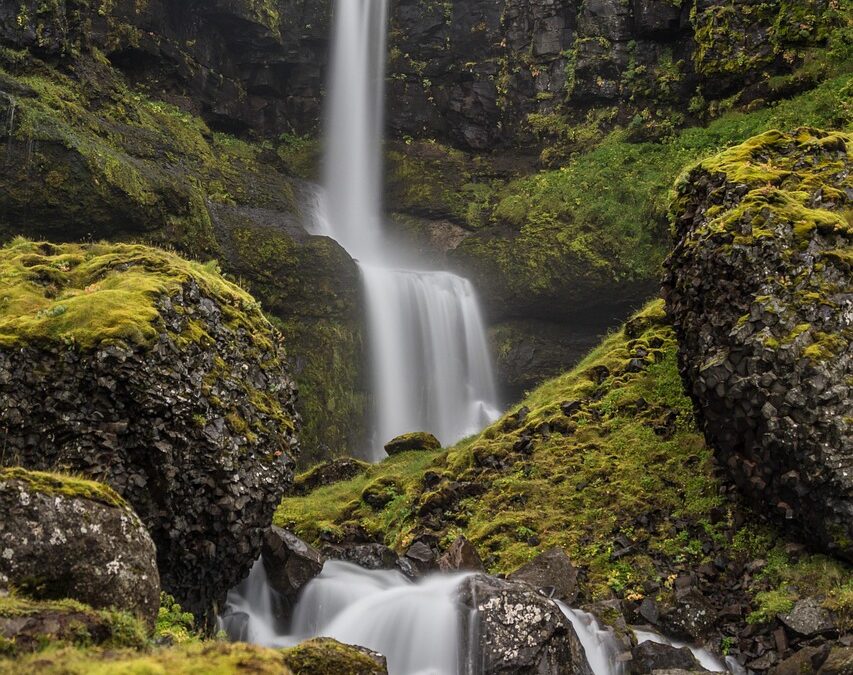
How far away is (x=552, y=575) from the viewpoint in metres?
12.4

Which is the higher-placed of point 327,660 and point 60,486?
point 60,486

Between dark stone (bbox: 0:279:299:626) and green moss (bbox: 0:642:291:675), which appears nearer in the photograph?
green moss (bbox: 0:642:291:675)

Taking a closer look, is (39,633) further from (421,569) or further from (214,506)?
(421,569)

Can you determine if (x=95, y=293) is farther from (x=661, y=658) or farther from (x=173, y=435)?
(x=661, y=658)

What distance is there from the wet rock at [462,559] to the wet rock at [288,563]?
2138 mm

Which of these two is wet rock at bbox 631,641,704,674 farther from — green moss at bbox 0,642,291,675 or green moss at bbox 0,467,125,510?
green moss at bbox 0,467,125,510

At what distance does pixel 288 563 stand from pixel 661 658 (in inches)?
228

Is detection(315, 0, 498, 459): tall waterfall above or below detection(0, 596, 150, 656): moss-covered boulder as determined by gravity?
below

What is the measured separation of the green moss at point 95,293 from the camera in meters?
9.60

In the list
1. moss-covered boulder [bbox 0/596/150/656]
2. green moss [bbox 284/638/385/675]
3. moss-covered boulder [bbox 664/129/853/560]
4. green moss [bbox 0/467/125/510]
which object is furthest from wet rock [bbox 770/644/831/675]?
green moss [bbox 0/467/125/510]

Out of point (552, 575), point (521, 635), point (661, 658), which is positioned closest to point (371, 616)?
point (521, 635)

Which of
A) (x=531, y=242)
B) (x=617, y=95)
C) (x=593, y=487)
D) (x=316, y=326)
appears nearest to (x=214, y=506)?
(x=593, y=487)

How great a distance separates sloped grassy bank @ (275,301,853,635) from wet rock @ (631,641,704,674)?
1.18 metres

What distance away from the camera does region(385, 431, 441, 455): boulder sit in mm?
22594
